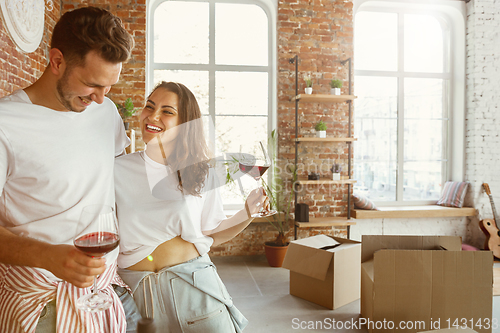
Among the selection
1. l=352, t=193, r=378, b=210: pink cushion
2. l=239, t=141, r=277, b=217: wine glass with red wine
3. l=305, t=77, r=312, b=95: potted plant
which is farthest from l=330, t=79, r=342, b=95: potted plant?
l=239, t=141, r=277, b=217: wine glass with red wine

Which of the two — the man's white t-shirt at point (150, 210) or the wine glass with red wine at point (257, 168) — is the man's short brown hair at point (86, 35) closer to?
the man's white t-shirt at point (150, 210)

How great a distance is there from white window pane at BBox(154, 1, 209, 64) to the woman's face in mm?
3182

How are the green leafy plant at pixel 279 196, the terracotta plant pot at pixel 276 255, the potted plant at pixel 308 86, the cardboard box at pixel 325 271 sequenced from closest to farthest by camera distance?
1. the cardboard box at pixel 325 271
2. the terracotta plant pot at pixel 276 255
3. the potted plant at pixel 308 86
4. the green leafy plant at pixel 279 196

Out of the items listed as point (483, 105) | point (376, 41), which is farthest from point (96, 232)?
point (483, 105)

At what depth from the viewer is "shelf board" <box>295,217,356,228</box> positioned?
391cm

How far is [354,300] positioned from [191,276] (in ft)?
6.97

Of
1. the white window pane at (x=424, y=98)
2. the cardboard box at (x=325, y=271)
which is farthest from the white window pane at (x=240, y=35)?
the cardboard box at (x=325, y=271)

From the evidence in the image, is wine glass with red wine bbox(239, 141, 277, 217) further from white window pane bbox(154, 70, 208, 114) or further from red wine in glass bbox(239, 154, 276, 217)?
white window pane bbox(154, 70, 208, 114)

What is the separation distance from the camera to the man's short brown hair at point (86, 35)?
3.14 feet

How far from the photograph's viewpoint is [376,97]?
4.73m

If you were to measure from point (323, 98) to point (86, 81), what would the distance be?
331 centimetres

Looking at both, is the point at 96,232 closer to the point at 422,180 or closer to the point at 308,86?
the point at 308,86

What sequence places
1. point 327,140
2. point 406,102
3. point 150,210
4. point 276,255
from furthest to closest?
point 406,102 → point 327,140 → point 276,255 → point 150,210

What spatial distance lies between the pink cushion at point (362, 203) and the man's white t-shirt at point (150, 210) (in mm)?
3309
